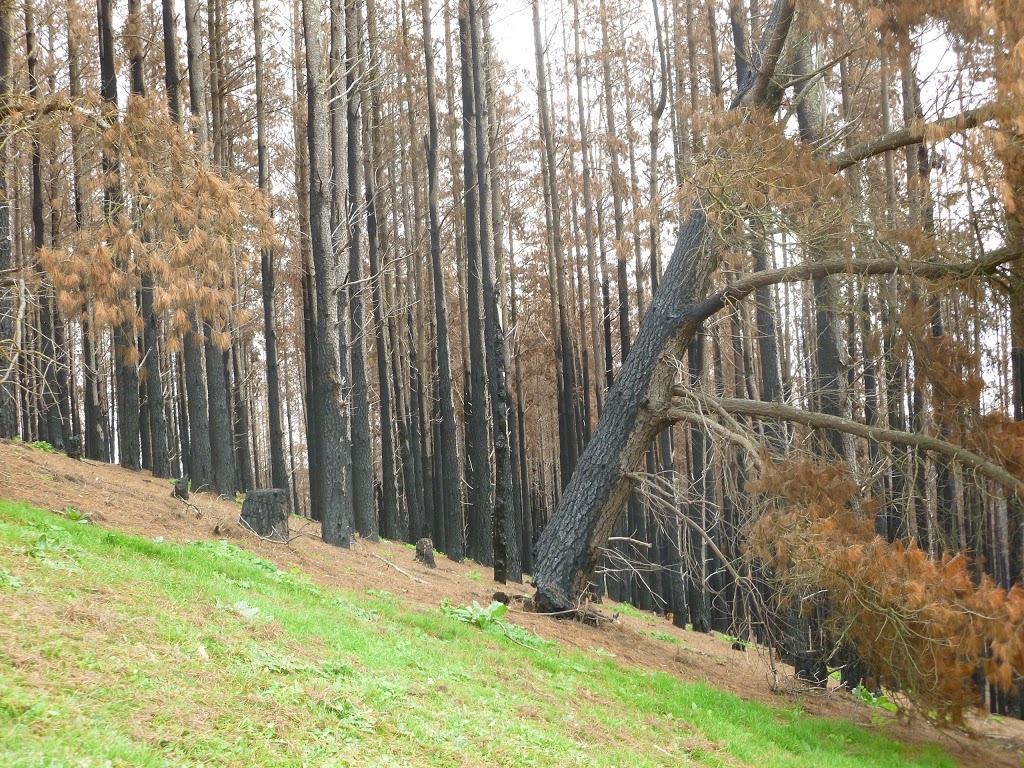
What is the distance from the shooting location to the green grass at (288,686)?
12.1 ft

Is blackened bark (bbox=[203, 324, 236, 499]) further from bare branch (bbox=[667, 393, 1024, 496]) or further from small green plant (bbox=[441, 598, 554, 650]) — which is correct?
bare branch (bbox=[667, 393, 1024, 496])

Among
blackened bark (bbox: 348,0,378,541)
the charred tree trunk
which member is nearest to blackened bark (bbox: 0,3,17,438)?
the charred tree trunk

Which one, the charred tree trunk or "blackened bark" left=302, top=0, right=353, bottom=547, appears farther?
"blackened bark" left=302, top=0, right=353, bottom=547

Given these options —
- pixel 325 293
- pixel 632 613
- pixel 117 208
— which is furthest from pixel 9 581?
pixel 632 613

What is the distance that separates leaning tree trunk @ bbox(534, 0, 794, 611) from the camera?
9273 mm

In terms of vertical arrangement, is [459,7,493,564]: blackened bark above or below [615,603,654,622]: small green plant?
above

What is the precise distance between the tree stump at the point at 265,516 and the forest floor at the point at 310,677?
0.42 m

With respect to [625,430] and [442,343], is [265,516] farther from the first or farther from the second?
[442,343]

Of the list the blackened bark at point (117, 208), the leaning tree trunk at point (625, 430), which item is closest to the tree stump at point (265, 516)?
the blackened bark at point (117, 208)

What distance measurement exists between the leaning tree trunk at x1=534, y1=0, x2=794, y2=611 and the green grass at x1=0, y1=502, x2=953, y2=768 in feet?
5.31

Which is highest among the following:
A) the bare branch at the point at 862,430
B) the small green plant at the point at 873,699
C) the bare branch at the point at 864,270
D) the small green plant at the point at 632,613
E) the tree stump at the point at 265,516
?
the bare branch at the point at 864,270

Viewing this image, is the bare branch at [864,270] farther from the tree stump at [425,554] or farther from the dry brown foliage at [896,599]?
the tree stump at [425,554]

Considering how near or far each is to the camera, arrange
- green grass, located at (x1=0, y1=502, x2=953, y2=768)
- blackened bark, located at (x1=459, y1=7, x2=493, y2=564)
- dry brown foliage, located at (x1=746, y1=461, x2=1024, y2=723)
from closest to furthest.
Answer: green grass, located at (x1=0, y1=502, x2=953, y2=768) < dry brown foliage, located at (x1=746, y1=461, x2=1024, y2=723) < blackened bark, located at (x1=459, y1=7, x2=493, y2=564)

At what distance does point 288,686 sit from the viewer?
4.50 metres
